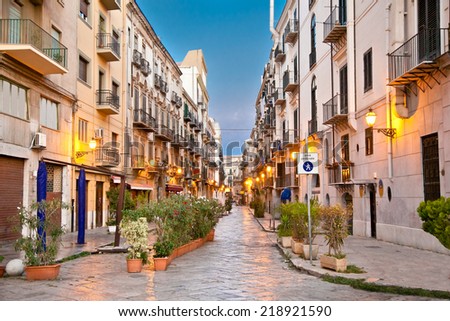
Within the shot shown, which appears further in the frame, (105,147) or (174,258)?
(105,147)

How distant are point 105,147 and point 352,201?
1351 centimetres

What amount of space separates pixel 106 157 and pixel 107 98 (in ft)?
10.7

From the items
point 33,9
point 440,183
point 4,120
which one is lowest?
point 440,183

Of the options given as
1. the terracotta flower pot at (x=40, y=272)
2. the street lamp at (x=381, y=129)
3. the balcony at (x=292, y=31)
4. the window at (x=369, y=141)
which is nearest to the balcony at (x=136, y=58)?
the balcony at (x=292, y=31)

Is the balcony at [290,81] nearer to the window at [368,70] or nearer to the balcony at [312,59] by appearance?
the balcony at [312,59]

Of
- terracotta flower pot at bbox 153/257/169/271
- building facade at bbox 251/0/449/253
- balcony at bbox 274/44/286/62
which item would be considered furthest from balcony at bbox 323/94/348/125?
balcony at bbox 274/44/286/62

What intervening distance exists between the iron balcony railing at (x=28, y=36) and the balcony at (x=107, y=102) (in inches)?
278

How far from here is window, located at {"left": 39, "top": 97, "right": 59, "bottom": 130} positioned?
20391 millimetres

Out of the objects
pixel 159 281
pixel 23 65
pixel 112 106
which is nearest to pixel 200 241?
pixel 159 281

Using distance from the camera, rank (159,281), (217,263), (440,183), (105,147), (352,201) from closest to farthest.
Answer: (159,281)
(217,263)
(440,183)
(352,201)
(105,147)

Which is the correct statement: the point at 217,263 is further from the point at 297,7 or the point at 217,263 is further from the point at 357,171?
the point at 297,7

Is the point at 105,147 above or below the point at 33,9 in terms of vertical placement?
below

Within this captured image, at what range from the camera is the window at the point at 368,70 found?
1994 centimetres

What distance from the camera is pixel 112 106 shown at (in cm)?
2798
